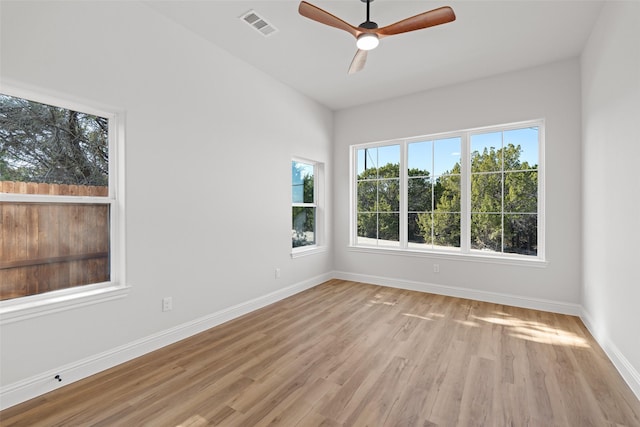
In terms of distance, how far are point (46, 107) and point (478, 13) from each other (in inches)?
142

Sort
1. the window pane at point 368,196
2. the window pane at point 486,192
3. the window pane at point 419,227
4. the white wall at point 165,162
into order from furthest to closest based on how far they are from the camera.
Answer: the window pane at point 368,196, the window pane at point 419,227, the window pane at point 486,192, the white wall at point 165,162

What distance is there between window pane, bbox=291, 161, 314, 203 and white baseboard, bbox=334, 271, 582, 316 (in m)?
1.51

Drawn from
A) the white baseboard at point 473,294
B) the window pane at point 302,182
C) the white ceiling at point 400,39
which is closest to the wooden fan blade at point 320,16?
the white ceiling at point 400,39

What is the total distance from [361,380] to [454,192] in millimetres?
3113

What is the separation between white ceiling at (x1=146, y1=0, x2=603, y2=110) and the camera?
2592mm

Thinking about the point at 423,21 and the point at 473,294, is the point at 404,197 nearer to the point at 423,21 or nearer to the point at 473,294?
the point at 473,294

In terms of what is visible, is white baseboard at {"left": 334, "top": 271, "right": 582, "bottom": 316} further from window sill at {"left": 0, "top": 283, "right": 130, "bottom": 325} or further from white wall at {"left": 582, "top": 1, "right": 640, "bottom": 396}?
window sill at {"left": 0, "top": 283, "right": 130, "bottom": 325}

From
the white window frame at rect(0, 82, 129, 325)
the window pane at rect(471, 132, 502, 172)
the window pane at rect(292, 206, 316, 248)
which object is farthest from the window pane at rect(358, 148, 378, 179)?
the white window frame at rect(0, 82, 129, 325)

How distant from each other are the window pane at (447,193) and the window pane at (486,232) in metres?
0.30

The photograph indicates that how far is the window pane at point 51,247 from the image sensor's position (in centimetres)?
198

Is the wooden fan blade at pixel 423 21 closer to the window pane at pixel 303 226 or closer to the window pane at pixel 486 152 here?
the window pane at pixel 486 152

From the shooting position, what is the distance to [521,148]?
3.89 metres

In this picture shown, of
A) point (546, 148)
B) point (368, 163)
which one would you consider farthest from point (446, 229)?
point (368, 163)

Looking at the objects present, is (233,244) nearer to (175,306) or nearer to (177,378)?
(175,306)
